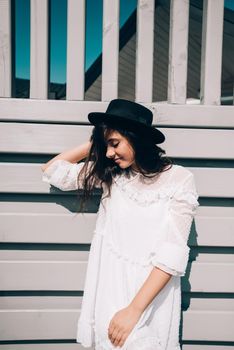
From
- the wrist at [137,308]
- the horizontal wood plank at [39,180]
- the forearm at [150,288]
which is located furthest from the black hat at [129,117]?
the wrist at [137,308]

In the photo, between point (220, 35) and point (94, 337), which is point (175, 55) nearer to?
point (220, 35)

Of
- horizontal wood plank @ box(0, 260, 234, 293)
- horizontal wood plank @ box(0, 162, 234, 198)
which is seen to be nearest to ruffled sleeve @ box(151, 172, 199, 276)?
horizontal wood plank @ box(0, 162, 234, 198)

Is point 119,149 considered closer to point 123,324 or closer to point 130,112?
point 130,112

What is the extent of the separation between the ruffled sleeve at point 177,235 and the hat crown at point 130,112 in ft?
1.30

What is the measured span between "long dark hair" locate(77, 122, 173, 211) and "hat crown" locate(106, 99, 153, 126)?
2.5 inches

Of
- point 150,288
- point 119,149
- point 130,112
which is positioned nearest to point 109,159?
point 119,149

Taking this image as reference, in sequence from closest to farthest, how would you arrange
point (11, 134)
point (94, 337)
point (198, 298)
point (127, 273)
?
1. point (127, 273)
2. point (94, 337)
3. point (11, 134)
4. point (198, 298)

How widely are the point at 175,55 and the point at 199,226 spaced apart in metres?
1.08

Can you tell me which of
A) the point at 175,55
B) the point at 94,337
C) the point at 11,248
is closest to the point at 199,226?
the point at 94,337

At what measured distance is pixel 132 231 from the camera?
5.46 feet

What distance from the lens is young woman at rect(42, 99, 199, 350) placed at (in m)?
1.55

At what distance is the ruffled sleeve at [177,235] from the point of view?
1524 mm

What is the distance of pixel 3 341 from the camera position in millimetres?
2125

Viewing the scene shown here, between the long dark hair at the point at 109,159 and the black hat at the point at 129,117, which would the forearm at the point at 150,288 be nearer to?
the long dark hair at the point at 109,159
